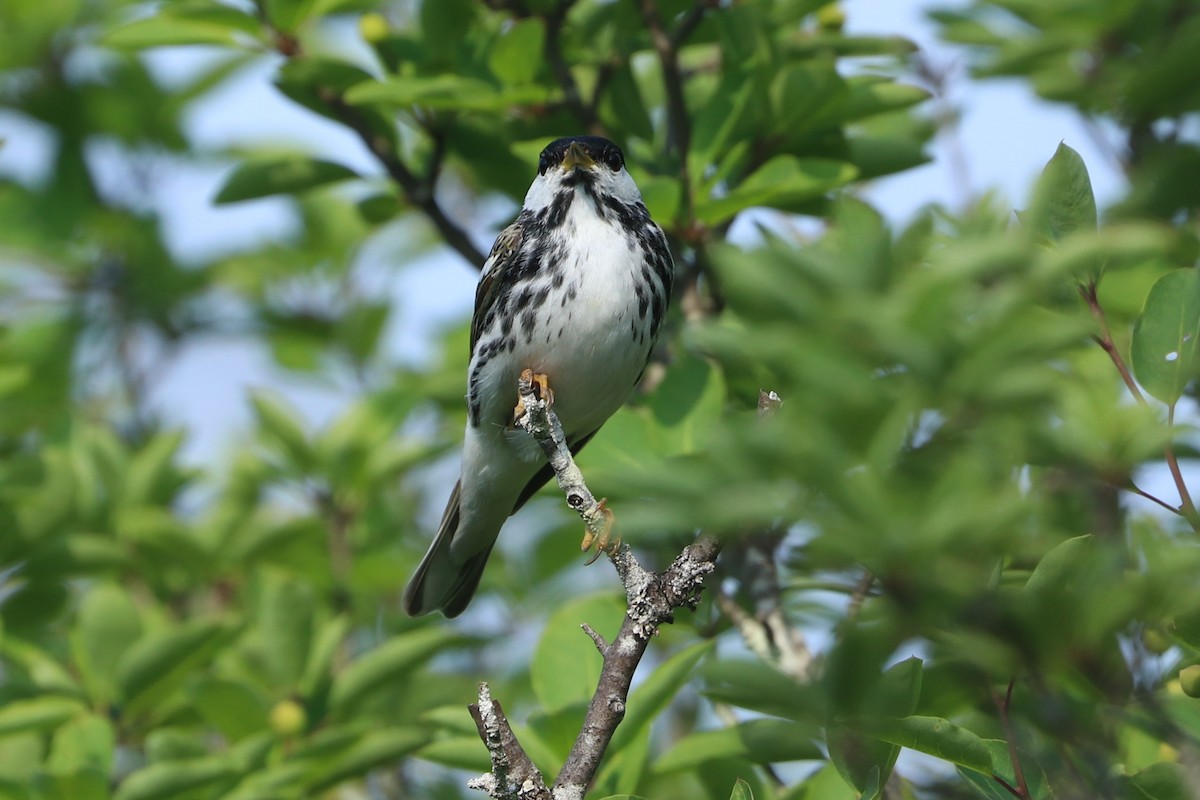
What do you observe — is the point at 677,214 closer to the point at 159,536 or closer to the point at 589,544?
the point at 589,544

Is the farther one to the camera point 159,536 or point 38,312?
point 38,312

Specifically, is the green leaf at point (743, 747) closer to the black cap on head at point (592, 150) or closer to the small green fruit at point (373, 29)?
the black cap on head at point (592, 150)

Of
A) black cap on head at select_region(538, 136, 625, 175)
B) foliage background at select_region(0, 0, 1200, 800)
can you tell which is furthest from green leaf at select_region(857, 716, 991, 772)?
black cap on head at select_region(538, 136, 625, 175)

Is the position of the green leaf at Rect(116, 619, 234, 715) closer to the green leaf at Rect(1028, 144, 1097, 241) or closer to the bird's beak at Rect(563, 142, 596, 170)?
the bird's beak at Rect(563, 142, 596, 170)

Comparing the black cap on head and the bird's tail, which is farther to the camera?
the bird's tail

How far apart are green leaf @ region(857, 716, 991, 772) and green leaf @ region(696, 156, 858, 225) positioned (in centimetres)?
235

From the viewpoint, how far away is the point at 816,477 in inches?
68.1

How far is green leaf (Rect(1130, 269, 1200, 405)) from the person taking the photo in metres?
2.78

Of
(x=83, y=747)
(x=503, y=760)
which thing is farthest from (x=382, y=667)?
(x=503, y=760)

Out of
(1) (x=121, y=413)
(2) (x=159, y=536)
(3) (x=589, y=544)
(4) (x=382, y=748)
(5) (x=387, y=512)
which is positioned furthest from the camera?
(1) (x=121, y=413)

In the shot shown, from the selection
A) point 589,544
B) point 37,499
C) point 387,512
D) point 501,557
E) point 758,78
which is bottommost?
point 501,557

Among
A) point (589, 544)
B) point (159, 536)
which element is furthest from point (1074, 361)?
point (159, 536)

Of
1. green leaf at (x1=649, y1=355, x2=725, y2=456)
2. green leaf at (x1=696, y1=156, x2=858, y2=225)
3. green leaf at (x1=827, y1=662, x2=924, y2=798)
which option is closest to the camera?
green leaf at (x1=827, y1=662, x2=924, y2=798)

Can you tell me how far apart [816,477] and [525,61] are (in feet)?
11.8
